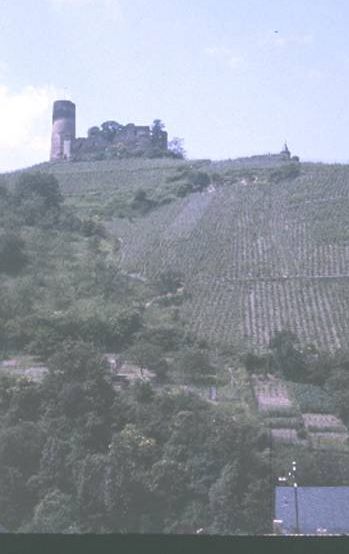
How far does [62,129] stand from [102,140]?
310 cm

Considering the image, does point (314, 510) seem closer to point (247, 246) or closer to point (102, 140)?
point (247, 246)

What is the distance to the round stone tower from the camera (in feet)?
138

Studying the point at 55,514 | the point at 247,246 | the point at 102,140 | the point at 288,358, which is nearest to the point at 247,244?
the point at 247,246

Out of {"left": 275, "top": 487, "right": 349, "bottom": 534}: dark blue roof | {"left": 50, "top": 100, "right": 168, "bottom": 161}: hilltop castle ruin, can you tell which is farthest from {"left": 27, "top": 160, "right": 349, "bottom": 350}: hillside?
{"left": 50, "top": 100, "right": 168, "bottom": 161}: hilltop castle ruin

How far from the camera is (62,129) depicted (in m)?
44.1

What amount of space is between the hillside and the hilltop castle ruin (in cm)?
877

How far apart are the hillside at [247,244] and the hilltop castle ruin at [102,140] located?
345 inches

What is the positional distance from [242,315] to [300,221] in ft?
24.8

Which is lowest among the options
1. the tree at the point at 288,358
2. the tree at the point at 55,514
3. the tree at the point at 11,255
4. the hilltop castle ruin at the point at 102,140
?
the tree at the point at 55,514

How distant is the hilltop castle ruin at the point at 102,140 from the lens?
39562mm

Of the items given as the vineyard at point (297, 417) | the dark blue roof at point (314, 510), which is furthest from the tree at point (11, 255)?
the dark blue roof at point (314, 510)

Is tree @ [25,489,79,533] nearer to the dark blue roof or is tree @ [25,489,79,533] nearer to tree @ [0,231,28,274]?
the dark blue roof

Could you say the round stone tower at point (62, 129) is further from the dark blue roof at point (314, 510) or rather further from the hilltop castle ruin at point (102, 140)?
the dark blue roof at point (314, 510)

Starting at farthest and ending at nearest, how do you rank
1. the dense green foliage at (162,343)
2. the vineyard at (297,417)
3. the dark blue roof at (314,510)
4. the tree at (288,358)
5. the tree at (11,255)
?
the tree at (11,255)
the tree at (288,358)
the vineyard at (297,417)
the dense green foliage at (162,343)
the dark blue roof at (314,510)
